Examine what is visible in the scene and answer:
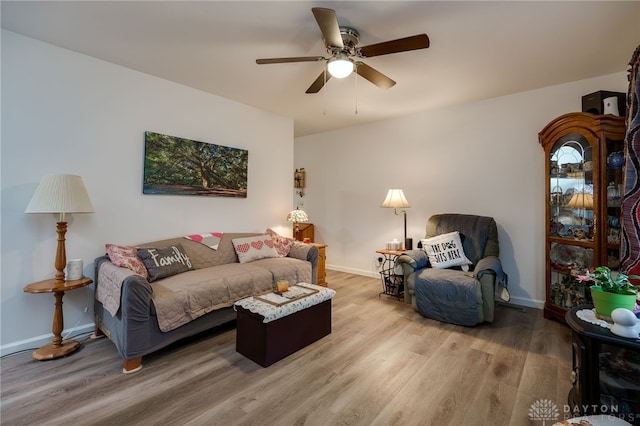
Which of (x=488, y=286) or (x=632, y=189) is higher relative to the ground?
(x=632, y=189)

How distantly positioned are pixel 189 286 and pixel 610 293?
2.75m

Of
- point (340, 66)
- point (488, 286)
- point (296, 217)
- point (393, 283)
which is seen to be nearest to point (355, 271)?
point (393, 283)

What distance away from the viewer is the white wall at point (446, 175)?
3348mm

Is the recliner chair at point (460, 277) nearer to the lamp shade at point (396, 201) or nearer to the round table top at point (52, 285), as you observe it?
the lamp shade at point (396, 201)

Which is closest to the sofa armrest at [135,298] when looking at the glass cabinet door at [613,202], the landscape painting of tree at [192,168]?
the landscape painting of tree at [192,168]

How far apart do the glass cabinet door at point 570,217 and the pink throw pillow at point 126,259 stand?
4.00 metres

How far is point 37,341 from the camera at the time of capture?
2434 millimetres

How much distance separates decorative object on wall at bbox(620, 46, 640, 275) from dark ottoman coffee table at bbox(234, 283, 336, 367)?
2.25 metres

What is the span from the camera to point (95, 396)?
1.81 m

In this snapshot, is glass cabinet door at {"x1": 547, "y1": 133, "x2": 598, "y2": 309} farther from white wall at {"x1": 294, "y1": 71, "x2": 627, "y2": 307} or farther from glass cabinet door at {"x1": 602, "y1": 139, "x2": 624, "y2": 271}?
white wall at {"x1": 294, "y1": 71, "x2": 627, "y2": 307}

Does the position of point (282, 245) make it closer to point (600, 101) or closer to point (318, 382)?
point (318, 382)

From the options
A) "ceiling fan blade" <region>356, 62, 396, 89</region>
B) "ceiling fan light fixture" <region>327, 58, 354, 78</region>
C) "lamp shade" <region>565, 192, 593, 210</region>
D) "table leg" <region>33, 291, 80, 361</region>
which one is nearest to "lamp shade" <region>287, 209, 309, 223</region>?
"ceiling fan blade" <region>356, 62, 396, 89</region>

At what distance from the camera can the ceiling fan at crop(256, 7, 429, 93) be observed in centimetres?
178

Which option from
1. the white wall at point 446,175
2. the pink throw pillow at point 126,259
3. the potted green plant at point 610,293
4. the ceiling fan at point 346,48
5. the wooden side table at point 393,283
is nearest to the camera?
the potted green plant at point 610,293
